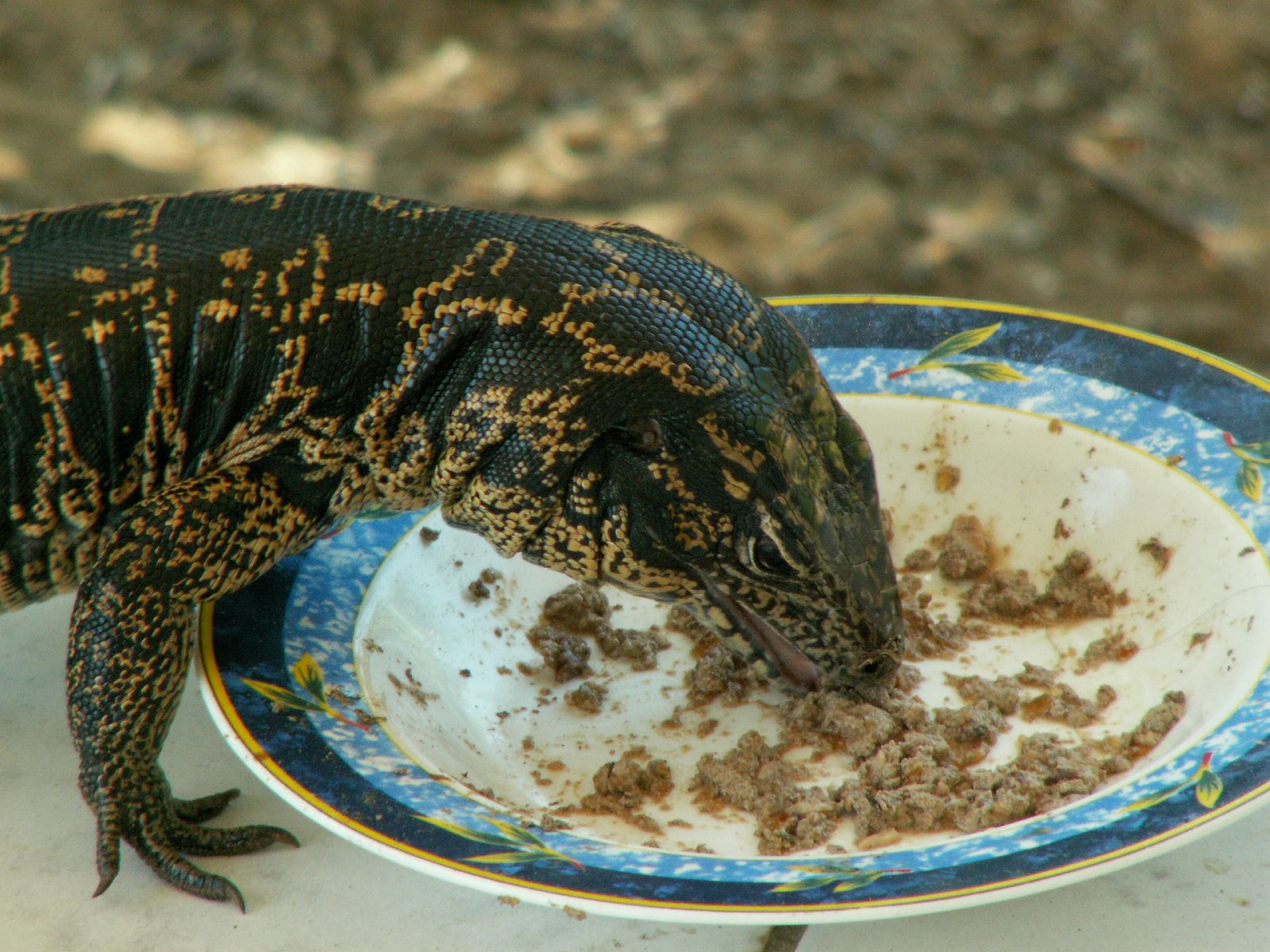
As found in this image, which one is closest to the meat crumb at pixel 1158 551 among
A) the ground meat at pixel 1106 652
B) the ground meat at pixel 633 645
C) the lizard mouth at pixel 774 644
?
the ground meat at pixel 1106 652

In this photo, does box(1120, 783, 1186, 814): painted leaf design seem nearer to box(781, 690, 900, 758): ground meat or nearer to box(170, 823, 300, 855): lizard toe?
box(781, 690, 900, 758): ground meat

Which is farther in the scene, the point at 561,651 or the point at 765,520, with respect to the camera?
the point at 561,651

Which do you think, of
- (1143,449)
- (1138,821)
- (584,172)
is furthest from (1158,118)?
(1138,821)

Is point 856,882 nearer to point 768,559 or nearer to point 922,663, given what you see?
point 768,559

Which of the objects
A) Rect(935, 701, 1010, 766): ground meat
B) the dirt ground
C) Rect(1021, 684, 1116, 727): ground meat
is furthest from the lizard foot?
the dirt ground

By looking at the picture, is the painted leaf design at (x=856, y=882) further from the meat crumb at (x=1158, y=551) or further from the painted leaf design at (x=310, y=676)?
the meat crumb at (x=1158, y=551)

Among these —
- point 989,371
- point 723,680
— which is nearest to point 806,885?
point 723,680
